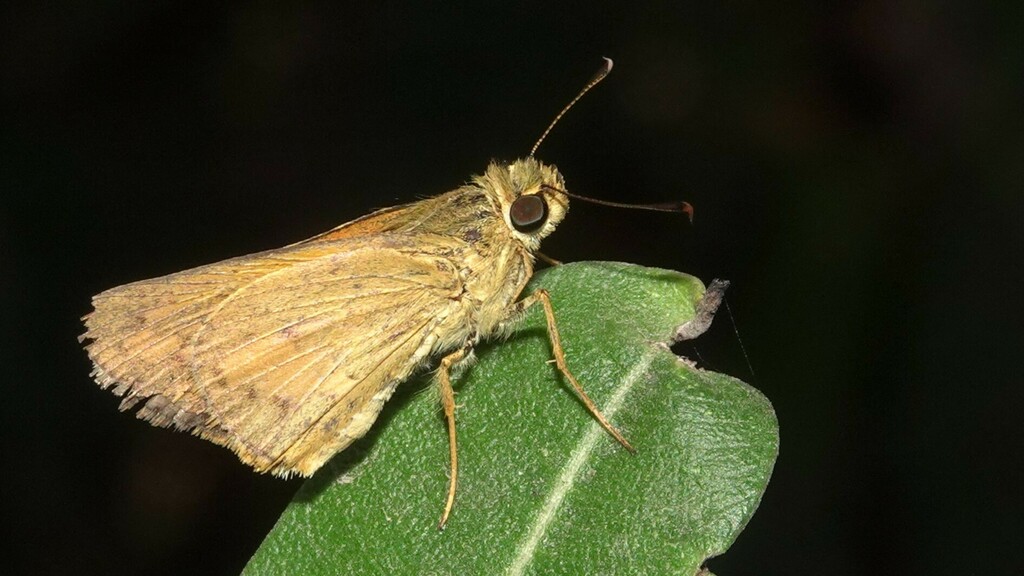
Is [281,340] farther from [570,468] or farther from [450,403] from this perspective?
[570,468]

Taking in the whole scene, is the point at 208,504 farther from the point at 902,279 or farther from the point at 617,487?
the point at 902,279

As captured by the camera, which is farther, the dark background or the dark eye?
the dark background

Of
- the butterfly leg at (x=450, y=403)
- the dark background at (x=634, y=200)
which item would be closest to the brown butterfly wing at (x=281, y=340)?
the butterfly leg at (x=450, y=403)

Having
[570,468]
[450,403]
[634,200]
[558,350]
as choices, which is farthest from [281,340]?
[634,200]

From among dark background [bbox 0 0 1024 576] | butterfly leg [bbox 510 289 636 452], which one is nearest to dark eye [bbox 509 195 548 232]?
butterfly leg [bbox 510 289 636 452]

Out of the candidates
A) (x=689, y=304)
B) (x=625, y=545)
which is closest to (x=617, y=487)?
(x=625, y=545)

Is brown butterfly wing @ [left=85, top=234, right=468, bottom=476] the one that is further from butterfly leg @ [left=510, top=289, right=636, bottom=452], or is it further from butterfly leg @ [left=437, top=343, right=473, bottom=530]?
butterfly leg @ [left=510, top=289, right=636, bottom=452]
